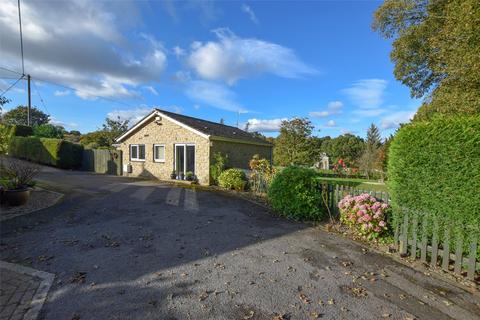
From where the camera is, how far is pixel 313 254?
492cm

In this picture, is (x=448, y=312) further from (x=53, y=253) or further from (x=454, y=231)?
(x=53, y=253)

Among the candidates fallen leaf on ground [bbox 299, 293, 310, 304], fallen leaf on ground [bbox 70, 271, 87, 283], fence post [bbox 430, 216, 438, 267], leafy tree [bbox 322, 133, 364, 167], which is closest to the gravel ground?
fallen leaf on ground [bbox 70, 271, 87, 283]

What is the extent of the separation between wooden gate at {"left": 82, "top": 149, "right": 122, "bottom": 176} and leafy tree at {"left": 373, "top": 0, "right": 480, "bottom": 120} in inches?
746

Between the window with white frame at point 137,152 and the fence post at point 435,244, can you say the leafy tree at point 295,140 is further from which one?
the fence post at point 435,244

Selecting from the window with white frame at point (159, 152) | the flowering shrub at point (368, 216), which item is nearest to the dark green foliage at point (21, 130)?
the window with white frame at point (159, 152)

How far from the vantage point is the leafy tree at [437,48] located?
6.77 metres

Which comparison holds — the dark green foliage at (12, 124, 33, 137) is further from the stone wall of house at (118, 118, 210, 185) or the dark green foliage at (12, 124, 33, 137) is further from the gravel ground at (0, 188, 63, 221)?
the gravel ground at (0, 188, 63, 221)

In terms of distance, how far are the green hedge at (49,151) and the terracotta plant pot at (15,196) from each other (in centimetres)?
1471

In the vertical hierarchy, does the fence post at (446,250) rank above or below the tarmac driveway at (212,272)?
above

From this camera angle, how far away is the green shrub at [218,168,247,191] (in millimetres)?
12906

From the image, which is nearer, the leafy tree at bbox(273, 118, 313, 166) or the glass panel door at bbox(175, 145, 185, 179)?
the glass panel door at bbox(175, 145, 185, 179)

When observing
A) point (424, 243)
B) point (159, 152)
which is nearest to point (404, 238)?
point (424, 243)

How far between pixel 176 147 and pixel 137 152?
4.19 meters

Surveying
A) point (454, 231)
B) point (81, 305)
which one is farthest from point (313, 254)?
point (81, 305)
